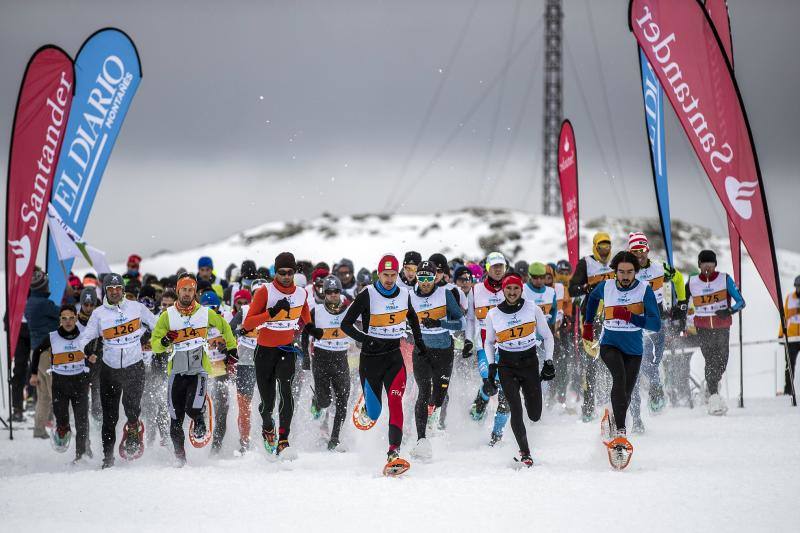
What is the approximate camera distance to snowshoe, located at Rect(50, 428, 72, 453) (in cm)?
1246

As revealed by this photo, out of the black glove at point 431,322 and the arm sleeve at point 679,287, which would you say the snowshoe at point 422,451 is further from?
the arm sleeve at point 679,287

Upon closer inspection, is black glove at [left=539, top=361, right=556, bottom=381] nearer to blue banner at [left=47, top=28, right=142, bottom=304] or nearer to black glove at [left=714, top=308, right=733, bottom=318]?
black glove at [left=714, top=308, right=733, bottom=318]

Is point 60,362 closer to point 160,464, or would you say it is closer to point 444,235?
point 160,464

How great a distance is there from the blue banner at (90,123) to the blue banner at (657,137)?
8.50 metres

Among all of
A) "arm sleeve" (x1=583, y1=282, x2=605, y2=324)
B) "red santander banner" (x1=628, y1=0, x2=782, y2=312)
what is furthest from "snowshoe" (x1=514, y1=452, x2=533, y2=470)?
"red santander banner" (x1=628, y1=0, x2=782, y2=312)

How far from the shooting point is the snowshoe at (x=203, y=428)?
11609 mm

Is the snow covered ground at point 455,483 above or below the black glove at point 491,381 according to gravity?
below

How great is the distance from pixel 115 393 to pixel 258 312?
205 cm

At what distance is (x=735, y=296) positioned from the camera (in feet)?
47.3

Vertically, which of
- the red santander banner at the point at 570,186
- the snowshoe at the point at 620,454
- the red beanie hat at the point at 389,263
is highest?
the red santander banner at the point at 570,186

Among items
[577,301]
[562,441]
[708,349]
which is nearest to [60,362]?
[562,441]

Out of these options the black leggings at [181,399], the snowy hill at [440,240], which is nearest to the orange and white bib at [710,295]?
the black leggings at [181,399]

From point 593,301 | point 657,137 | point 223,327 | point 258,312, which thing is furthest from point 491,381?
point 657,137

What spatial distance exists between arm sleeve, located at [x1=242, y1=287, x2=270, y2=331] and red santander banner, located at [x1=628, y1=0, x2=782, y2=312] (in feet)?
20.8
